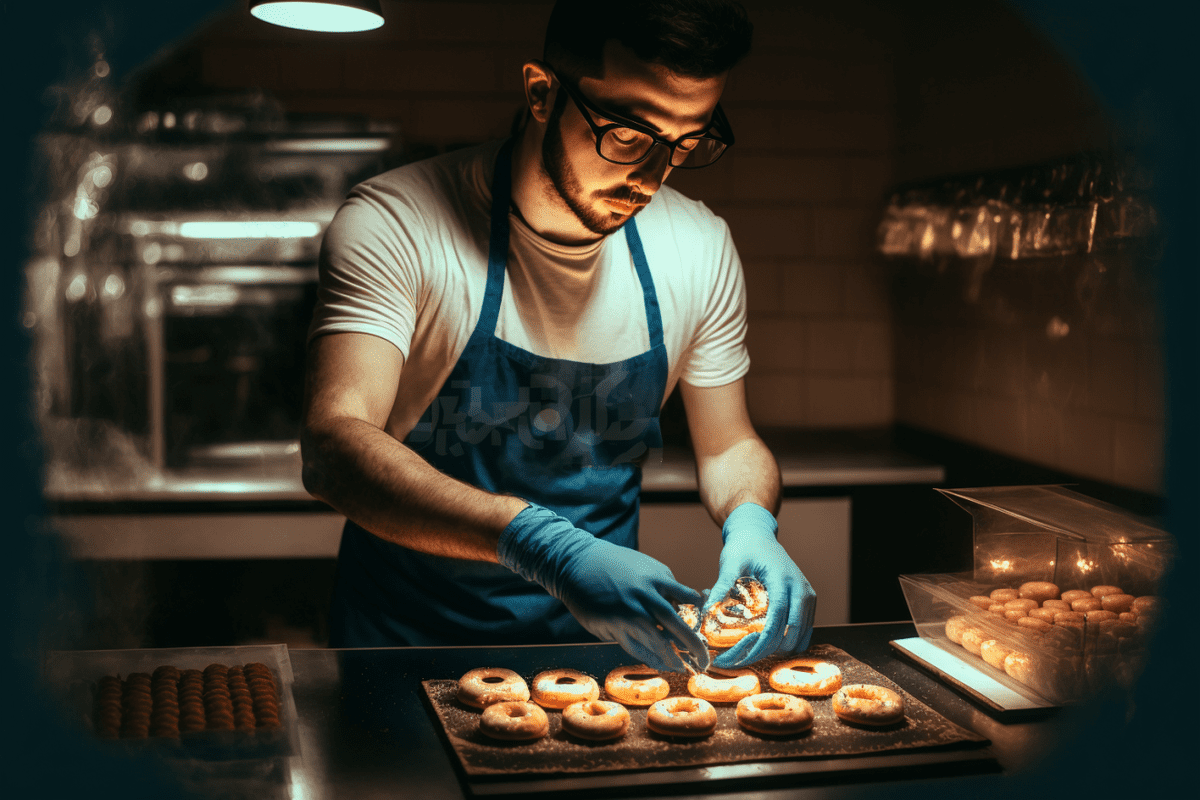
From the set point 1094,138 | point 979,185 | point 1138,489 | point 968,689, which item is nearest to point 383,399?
point 968,689

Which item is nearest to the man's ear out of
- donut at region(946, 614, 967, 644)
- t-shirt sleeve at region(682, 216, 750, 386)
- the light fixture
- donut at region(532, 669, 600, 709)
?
the light fixture

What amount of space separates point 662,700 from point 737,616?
0.20 meters

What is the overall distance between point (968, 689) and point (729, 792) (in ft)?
1.32

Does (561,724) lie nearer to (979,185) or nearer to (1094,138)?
(1094,138)

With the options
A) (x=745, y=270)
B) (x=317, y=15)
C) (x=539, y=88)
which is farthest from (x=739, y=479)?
(x=745, y=270)

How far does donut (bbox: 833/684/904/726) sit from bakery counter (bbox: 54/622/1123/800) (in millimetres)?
19

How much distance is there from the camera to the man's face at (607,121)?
1.24 metres

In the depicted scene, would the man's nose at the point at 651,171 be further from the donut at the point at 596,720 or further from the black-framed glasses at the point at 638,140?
the donut at the point at 596,720

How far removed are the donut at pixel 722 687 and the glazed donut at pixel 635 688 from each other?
0.12 ft

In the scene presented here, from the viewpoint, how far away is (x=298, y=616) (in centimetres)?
242

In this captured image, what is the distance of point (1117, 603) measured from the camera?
1226mm

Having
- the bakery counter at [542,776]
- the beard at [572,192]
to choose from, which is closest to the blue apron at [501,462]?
the beard at [572,192]

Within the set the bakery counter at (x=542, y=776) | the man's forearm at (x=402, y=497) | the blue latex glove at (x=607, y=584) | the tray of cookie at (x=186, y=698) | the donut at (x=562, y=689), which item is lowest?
the bakery counter at (x=542, y=776)

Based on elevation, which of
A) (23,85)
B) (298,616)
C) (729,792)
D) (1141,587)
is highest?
(23,85)
